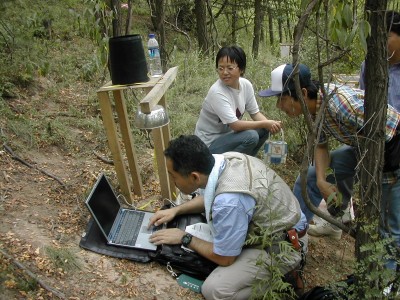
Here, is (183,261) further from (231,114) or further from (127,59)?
(127,59)

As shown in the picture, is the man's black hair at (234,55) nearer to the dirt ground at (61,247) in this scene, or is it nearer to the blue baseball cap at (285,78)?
the blue baseball cap at (285,78)

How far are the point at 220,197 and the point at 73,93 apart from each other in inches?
131

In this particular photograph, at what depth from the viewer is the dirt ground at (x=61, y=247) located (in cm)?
229

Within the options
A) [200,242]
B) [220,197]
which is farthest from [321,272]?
[220,197]

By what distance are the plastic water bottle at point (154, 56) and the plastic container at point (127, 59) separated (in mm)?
259

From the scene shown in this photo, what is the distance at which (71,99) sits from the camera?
4.86 meters

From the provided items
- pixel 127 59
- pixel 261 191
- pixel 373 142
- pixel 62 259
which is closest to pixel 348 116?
pixel 373 142

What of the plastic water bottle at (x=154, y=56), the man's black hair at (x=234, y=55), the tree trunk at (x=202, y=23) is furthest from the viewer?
the tree trunk at (x=202, y=23)

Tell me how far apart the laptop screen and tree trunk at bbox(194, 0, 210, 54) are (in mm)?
5094

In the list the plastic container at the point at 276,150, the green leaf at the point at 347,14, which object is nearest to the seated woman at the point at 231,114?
the plastic container at the point at 276,150

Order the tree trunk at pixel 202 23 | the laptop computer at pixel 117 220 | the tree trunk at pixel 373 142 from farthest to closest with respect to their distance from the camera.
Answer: the tree trunk at pixel 202 23
the laptop computer at pixel 117 220
the tree trunk at pixel 373 142

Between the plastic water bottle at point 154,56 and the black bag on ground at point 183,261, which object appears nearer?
the black bag on ground at point 183,261

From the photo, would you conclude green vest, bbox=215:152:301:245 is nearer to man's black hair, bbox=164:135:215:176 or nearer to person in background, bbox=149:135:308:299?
person in background, bbox=149:135:308:299

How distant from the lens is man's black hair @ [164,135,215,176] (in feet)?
7.87
